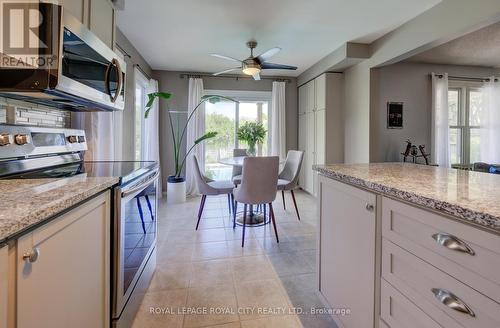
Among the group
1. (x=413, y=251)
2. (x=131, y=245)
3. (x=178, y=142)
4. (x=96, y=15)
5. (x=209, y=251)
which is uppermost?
(x=96, y=15)

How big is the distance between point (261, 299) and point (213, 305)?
0.33 metres

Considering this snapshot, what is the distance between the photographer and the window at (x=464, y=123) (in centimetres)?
443

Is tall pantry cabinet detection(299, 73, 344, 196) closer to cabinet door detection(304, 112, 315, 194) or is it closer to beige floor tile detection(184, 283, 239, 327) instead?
cabinet door detection(304, 112, 315, 194)

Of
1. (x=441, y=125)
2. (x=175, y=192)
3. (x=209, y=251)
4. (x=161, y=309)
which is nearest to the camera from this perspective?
(x=161, y=309)

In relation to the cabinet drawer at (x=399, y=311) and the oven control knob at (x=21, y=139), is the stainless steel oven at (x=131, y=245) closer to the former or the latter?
the oven control knob at (x=21, y=139)

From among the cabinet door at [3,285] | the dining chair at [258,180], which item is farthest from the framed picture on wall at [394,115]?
the cabinet door at [3,285]

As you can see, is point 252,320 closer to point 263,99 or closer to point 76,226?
point 76,226

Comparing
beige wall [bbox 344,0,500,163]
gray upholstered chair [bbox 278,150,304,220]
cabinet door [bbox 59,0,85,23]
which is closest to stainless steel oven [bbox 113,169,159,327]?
cabinet door [bbox 59,0,85,23]

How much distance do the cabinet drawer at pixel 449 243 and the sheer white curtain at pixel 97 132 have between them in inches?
88.5

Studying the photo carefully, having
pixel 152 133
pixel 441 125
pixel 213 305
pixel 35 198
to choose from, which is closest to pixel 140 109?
pixel 152 133

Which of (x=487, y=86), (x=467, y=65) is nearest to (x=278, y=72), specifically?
(x=467, y=65)

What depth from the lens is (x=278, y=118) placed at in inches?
203

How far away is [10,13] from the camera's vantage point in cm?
102

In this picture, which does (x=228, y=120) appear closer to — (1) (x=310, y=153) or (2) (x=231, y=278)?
(1) (x=310, y=153)
